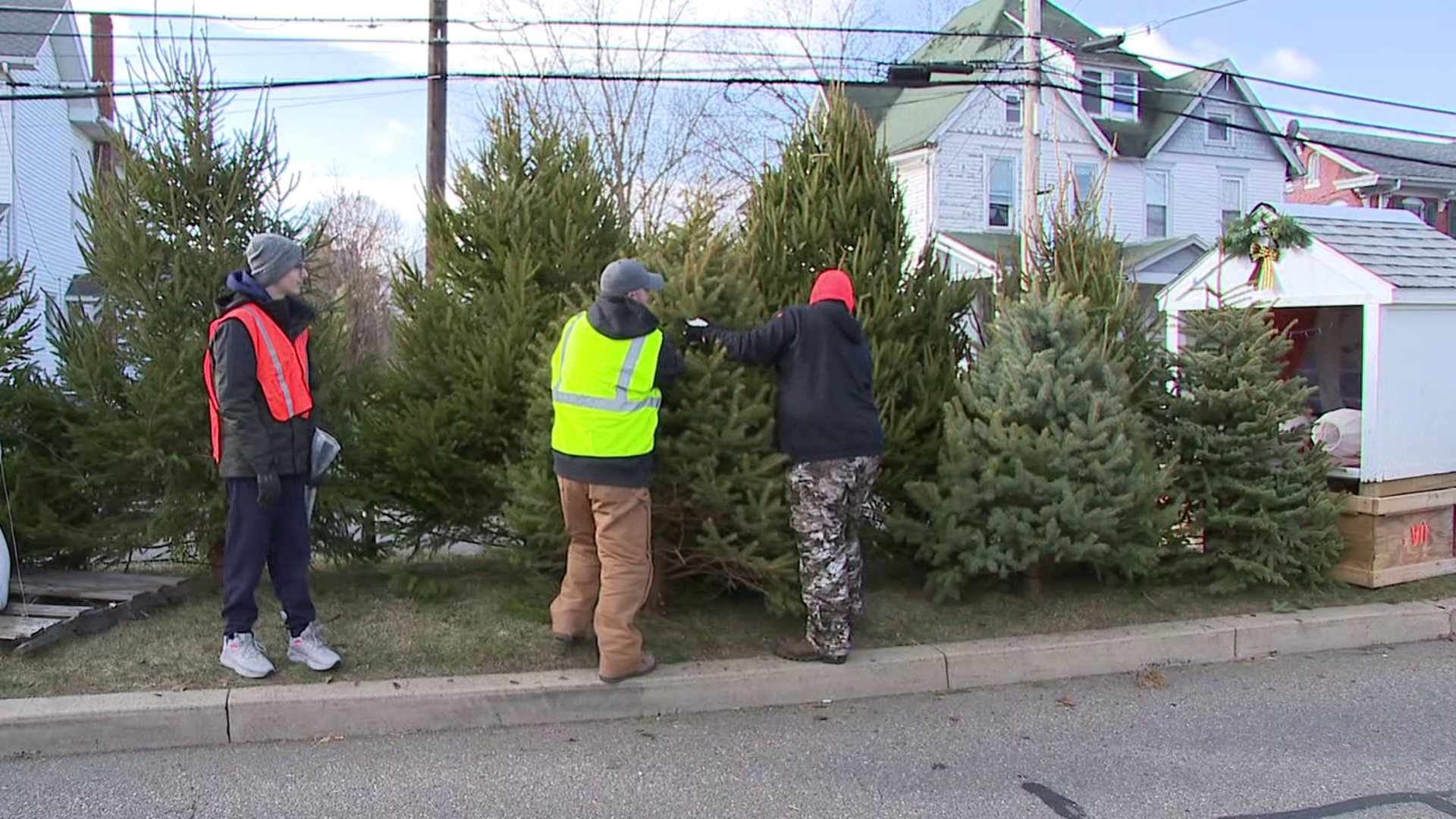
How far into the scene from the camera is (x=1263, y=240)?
7.00 meters

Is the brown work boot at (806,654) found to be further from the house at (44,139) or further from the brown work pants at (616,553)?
the house at (44,139)

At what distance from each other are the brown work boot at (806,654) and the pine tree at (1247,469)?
7.99ft

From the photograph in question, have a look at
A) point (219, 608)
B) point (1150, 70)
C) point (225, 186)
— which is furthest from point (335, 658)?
point (1150, 70)

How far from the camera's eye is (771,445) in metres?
4.97

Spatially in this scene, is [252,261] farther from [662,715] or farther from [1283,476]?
[1283,476]

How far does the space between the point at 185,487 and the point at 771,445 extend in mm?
3067

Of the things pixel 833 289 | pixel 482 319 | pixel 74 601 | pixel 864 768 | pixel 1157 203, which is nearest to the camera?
pixel 864 768

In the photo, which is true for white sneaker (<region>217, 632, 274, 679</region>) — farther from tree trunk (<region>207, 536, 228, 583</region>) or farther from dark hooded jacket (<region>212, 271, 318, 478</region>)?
tree trunk (<region>207, 536, 228, 583</region>)

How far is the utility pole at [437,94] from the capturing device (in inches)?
454

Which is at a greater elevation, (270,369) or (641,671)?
(270,369)

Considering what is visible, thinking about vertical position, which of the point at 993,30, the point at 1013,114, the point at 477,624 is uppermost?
the point at 993,30

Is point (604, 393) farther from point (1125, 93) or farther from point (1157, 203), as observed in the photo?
point (1125, 93)

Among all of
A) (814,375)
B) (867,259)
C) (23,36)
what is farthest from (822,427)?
(23,36)

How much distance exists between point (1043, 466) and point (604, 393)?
7.77ft
